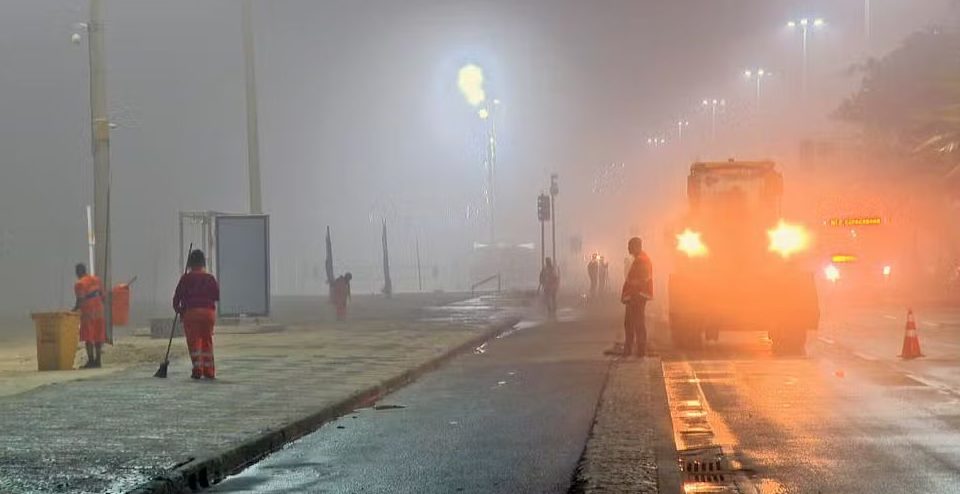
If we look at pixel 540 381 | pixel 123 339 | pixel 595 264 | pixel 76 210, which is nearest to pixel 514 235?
pixel 76 210

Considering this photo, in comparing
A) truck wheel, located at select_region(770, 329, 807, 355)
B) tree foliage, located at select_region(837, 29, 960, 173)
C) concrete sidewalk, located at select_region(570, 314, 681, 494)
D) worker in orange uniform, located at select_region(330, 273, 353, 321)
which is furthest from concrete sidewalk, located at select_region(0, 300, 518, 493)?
tree foliage, located at select_region(837, 29, 960, 173)

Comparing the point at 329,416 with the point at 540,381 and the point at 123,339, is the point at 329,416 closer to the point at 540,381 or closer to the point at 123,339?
the point at 540,381

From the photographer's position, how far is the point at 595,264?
51.4 metres

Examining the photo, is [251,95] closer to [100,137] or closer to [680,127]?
[100,137]

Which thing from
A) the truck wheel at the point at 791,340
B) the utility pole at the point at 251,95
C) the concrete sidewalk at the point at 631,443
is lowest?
the concrete sidewalk at the point at 631,443

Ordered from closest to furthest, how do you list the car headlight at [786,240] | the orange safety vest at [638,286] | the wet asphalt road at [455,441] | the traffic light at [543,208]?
the wet asphalt road at [455,441], the orange safety vest at [638,286], the car headlight at [786,240], the traffic light at [543,208]

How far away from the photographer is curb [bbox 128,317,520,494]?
971 cm

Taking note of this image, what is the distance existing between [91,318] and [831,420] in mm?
12525

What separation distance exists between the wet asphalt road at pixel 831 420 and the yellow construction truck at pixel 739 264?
1.32 metres

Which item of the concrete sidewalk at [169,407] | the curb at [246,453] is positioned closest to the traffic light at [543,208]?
the concrete sidewalk at [169,407]

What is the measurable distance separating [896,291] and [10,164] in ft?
145

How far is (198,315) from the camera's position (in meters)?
17.4

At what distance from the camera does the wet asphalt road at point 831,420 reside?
32.1ft

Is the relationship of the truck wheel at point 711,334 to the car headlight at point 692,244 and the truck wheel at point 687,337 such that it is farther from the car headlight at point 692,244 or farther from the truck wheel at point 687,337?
the car headlight at point 692,244
